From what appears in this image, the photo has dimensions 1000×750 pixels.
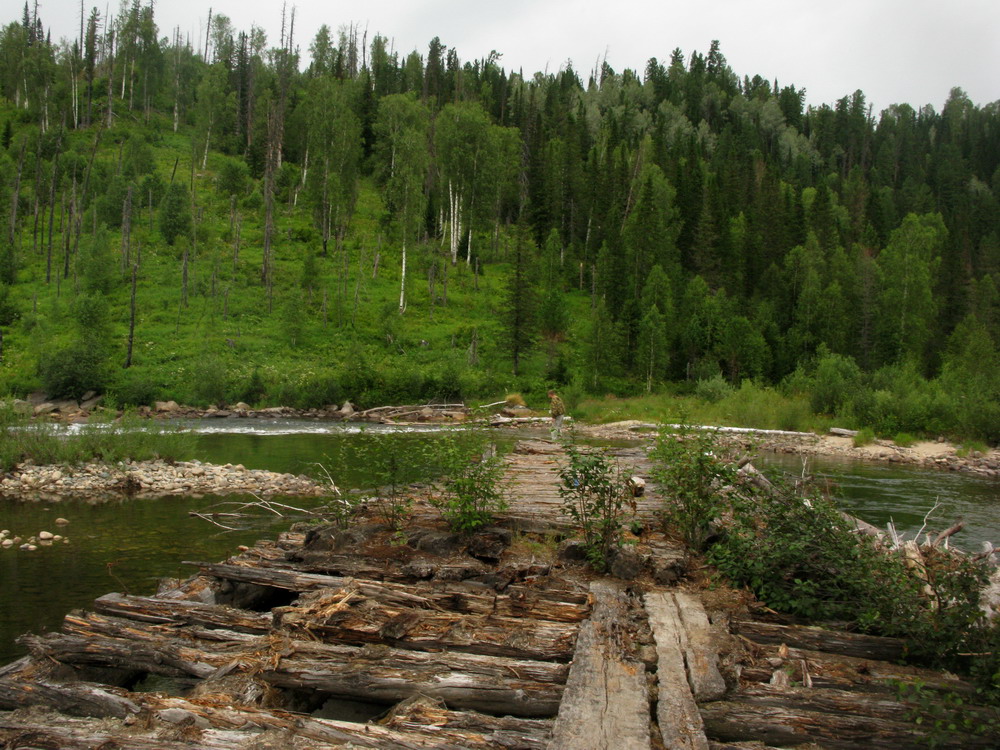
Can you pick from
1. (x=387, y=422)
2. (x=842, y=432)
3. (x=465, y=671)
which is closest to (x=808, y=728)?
(x=465, y=671)

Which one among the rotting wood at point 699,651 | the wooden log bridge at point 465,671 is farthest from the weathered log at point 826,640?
the rotting wood at point 699,651

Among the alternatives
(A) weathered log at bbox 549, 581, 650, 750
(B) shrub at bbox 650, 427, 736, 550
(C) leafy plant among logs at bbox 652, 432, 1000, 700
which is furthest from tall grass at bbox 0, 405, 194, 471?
(A) weathered log at bbox 549, 581, 650, 750

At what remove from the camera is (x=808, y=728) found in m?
4.60

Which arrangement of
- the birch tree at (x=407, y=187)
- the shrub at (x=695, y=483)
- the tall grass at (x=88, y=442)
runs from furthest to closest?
the birch tree at (x=407, y=187) < the tall grass at (x=88, y=442) < the shrub at (x=695, y=483)

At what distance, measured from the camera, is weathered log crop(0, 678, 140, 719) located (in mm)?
5062

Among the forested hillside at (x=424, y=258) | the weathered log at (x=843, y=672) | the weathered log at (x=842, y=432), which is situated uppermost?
the forested hillside at (x=424, y=258)

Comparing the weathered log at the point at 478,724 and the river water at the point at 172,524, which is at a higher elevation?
the weathered log at the point at 478,724

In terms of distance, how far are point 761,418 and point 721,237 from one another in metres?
31.5

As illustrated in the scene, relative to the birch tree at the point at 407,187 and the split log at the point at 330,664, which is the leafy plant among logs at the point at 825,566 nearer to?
the split log at the point at 330,664

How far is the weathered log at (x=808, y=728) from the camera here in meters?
4.55

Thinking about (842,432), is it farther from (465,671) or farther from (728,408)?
(465,671)

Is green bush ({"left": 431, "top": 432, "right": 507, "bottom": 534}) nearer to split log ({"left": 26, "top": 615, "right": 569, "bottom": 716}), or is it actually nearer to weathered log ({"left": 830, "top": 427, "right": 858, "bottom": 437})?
split log ({"left": 26, "top": 615, "right": 569, "bottom": 716})

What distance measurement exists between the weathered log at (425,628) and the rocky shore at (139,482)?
11.2 metres

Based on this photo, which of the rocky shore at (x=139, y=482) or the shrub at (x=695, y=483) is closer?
the shrub at (x=695, y=483)
